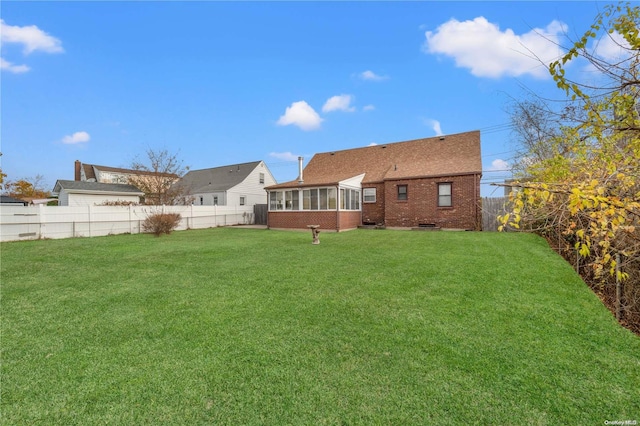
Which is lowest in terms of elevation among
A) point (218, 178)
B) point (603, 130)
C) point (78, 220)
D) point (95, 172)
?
point (78, 220)

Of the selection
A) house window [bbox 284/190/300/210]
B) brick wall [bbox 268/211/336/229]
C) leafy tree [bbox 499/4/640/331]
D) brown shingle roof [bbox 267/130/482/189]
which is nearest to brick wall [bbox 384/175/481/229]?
brown shingle roof [bbox 267/130/482/189]

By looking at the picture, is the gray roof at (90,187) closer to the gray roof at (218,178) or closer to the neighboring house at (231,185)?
the neighboring house at (231,185)

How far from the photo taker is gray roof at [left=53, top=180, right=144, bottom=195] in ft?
64.6

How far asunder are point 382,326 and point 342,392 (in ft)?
4.27

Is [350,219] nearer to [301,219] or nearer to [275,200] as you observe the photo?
[301,219]

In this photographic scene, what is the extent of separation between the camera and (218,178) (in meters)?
29.0

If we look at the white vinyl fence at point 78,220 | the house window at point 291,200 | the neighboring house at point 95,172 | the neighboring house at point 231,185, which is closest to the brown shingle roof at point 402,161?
the house window at point 291,200

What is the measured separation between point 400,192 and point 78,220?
1697cm

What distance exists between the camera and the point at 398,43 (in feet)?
33.1

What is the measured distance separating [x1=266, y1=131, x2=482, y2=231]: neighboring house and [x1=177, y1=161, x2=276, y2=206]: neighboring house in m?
10.2

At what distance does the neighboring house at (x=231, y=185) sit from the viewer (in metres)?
26.2

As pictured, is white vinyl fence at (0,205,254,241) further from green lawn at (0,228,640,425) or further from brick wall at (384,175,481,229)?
brick wall at (384,175,481,229)

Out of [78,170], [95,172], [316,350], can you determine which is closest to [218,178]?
[95,172]

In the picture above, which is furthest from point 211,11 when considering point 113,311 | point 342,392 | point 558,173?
point 342,392
